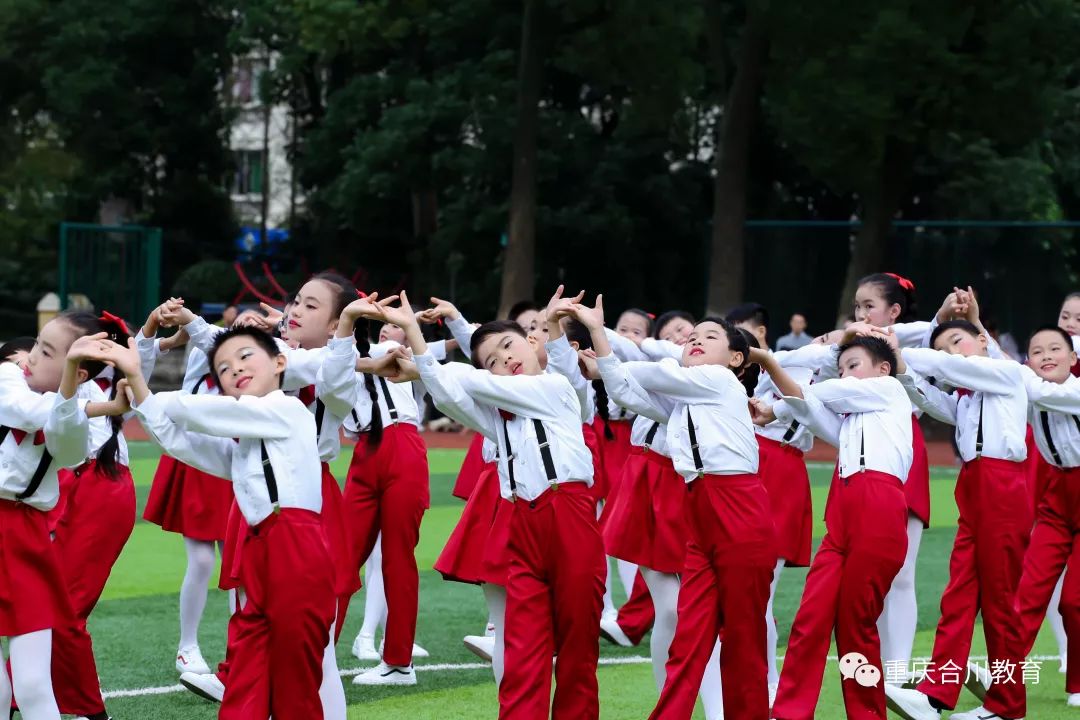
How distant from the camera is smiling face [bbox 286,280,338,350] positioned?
7121 millimetres

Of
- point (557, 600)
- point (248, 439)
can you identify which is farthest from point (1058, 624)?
point (248, 439)

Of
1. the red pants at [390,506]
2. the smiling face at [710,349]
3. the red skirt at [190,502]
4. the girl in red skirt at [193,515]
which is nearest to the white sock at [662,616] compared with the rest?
the smiling face at [710,349]

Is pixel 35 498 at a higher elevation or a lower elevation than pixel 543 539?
higher

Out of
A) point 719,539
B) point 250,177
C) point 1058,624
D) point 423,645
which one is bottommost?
point 423,645

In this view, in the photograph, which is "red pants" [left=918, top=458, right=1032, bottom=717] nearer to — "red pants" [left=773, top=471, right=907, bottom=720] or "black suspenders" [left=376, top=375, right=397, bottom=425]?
"red pants" [left=773, top=471, right=907, bottom=720]

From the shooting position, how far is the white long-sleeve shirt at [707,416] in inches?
269

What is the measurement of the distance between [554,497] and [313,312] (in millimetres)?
1385

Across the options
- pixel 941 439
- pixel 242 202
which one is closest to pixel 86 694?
pixel 941 439

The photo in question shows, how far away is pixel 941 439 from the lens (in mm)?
24469

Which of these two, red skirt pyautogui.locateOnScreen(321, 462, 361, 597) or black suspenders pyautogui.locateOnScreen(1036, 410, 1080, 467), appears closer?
red skirt pyautogui.locateOnScreen(321, 462, 361, 597)

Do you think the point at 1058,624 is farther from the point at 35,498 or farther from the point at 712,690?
the point at 35,498

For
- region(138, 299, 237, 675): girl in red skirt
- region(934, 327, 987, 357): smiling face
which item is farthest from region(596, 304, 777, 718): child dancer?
region(138, 299, 237, 675): girl in red skirt

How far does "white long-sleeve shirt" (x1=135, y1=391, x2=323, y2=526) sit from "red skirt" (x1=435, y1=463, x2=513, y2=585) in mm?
1295

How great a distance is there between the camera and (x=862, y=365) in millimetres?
7207
